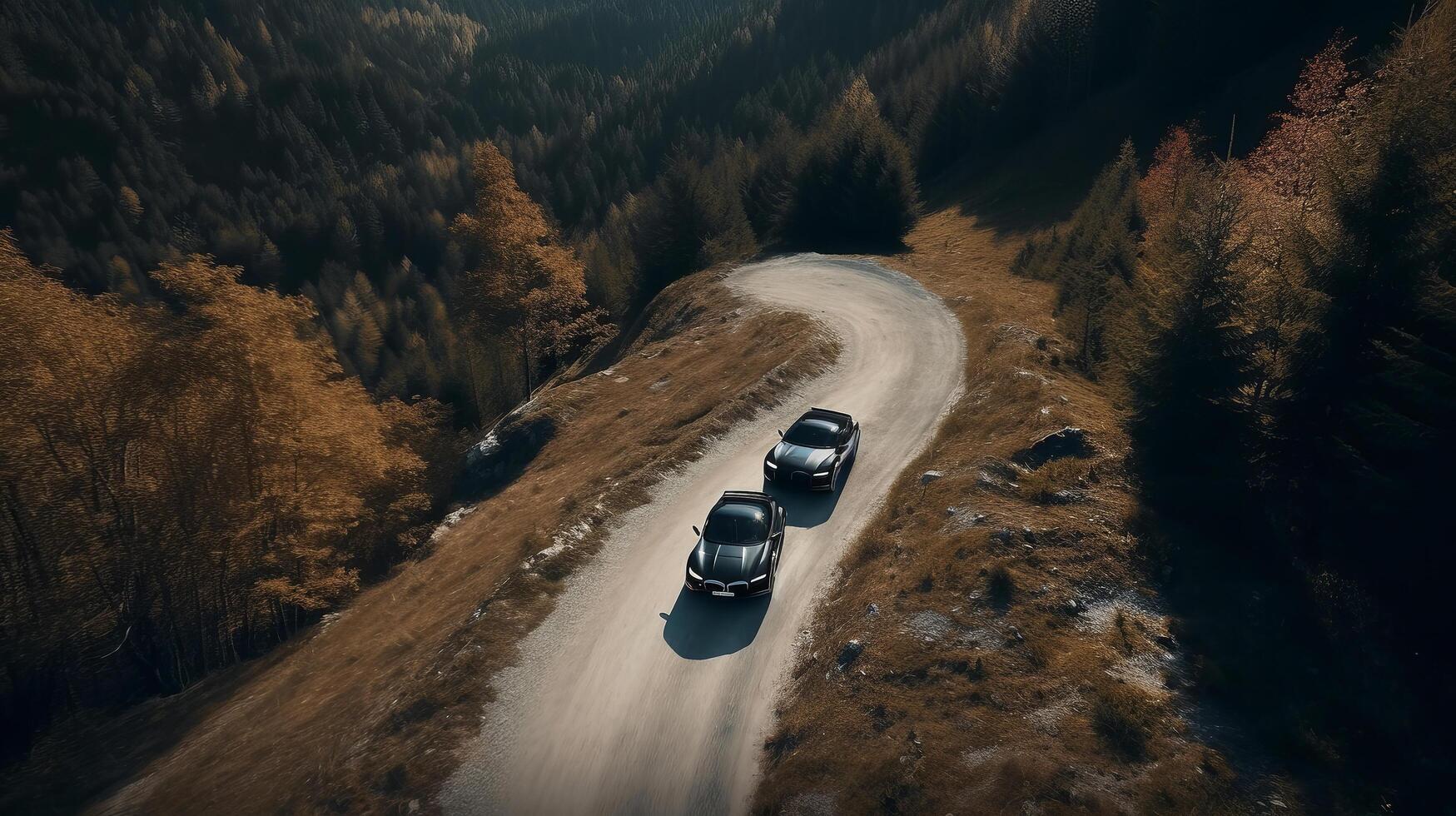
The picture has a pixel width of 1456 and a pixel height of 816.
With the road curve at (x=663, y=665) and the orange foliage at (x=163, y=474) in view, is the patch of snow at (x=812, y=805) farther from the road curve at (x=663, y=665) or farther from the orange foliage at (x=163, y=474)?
the orange foliage at (x=163, y=474)

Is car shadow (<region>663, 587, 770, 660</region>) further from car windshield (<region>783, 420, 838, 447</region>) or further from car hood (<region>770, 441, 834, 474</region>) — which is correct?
car windshield (<region>783, 420, 838, 447</region>)

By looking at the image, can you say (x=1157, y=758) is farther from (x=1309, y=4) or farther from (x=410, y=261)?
(x=410, y=261)

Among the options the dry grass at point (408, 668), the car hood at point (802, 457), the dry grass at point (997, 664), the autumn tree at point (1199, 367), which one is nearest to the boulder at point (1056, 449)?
the dry grass at point (997, 664)

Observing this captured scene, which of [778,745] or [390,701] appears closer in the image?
[778,745]

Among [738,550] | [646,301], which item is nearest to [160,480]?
[738,550]

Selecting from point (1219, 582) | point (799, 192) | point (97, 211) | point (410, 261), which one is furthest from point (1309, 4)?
point (97, 211)
